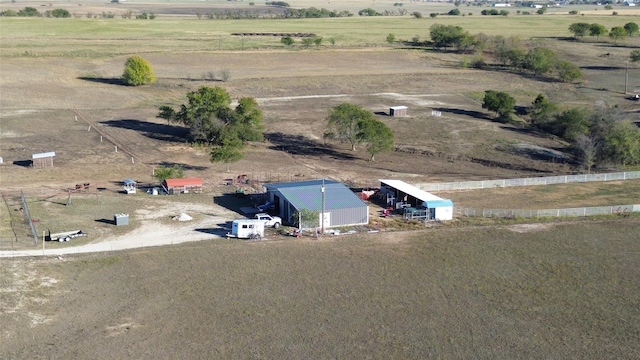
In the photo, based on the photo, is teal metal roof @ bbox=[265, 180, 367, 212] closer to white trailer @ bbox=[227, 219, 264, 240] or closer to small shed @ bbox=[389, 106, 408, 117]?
white trailer @ bbox=[227, 219, 264, 240]

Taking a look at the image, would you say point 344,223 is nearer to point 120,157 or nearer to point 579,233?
point 579,233

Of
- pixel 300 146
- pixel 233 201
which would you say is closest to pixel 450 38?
pixel 300 146

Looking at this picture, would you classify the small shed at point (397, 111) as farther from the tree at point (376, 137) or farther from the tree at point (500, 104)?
the tree at point (376, 137)

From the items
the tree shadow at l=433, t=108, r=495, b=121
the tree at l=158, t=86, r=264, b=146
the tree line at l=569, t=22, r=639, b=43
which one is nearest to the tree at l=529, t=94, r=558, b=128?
the tree shadow at l=433, t=108, r=495, b=121

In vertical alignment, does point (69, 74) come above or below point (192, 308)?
above

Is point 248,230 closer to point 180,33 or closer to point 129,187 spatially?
point 129,187

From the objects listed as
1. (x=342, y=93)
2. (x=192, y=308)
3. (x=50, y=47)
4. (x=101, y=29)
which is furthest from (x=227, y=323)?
(x=101, y=29)

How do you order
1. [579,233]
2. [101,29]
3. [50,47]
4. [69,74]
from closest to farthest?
[579,233], [69,74], [50,47], [101,29]
